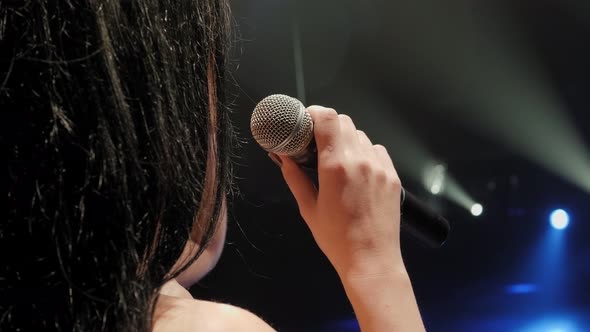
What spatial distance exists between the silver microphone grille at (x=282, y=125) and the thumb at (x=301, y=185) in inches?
0.7

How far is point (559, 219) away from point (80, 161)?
15.2 ft

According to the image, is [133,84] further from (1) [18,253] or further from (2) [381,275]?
(2) [381,275]

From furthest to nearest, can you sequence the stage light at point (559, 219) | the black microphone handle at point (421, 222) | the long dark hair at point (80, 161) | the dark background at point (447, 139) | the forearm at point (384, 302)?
the stage light at point (559, 219), the dark background at point (447, 139), the black microphone handle at point (421, 222), the forearm at point (384, 302), the long dark hair at point (80, 161)

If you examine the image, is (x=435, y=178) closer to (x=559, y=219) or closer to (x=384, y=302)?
(x=559, y=219)

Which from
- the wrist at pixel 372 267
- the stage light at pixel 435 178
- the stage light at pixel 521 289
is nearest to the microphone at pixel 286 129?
the wrist at pixel 372 267

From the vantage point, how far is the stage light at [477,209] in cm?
451

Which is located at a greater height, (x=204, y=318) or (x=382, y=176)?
(x=382, y=176)

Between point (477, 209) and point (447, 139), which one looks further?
point (447, 139)

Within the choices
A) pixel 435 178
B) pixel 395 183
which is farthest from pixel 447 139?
pixel 395 183

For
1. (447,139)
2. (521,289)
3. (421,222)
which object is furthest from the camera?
(447,139)

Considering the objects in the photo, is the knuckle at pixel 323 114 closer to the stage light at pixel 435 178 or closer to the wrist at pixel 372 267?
the wrist at pixel 372 267

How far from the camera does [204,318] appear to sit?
0.41 metres

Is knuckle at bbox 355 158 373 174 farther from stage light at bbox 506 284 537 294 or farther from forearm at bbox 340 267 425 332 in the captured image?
stage light at bbox 506 284 537 294

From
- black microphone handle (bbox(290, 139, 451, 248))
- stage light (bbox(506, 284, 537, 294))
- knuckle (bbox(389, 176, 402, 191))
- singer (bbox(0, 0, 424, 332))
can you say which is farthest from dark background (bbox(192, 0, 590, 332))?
singer (bbox(0, 0, 424, 332))
